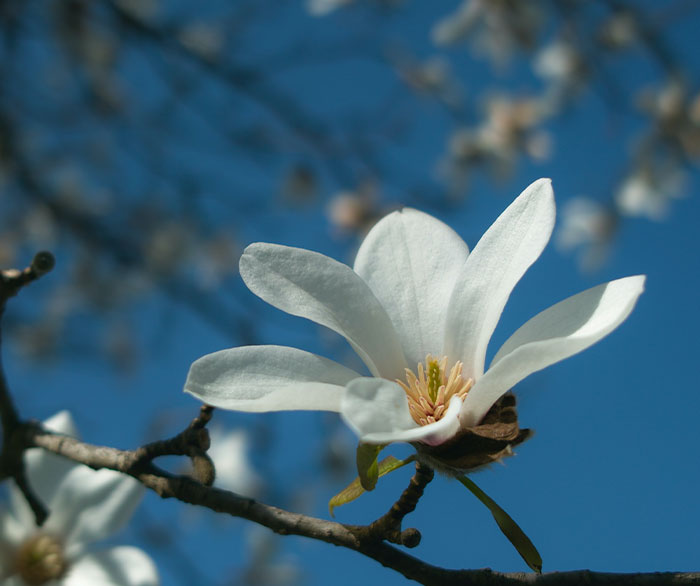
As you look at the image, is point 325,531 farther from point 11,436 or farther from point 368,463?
point 11,436

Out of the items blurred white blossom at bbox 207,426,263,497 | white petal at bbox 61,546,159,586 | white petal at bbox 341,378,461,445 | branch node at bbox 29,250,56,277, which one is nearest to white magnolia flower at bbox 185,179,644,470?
white petal at bbox 341,378,461,445

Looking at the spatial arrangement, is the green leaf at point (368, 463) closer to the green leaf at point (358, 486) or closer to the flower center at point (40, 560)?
the green leaf at point (358, 486)

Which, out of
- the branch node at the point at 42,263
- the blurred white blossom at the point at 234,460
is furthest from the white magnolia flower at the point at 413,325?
the blurred white blossom at the point at 234,460

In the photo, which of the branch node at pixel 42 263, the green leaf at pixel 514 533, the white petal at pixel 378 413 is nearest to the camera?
the white petal at pixel 378 413

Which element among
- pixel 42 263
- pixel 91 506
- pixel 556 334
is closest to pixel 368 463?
pixel 556 334

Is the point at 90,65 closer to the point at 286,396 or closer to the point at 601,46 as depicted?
the point at 601,46
